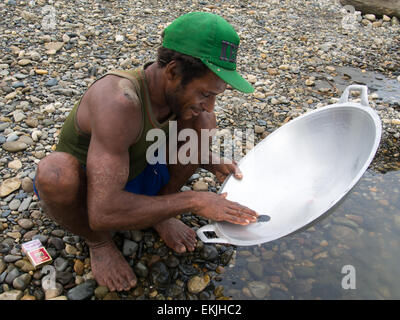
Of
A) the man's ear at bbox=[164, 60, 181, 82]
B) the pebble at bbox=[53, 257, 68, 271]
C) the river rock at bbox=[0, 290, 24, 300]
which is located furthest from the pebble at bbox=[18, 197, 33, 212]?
the man's ear at bbox=[164, 60, 181, 82]

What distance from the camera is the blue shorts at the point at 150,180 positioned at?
1833 millimetres

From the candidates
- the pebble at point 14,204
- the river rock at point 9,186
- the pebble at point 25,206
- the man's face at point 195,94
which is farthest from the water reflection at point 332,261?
the river rock at point 9,186

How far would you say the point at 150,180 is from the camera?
1915 mm

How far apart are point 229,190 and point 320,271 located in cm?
64

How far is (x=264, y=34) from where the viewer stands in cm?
490

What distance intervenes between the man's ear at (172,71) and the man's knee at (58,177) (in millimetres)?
537

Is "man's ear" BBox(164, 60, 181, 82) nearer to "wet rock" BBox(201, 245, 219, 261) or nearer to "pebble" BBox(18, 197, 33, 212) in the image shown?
"wet rock" BBox(201, 245, 219, 261)

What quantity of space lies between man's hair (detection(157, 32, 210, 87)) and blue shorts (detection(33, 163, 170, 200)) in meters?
0.53

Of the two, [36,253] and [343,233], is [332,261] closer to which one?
[343,233]

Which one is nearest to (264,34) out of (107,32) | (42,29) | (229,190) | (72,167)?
(107,32)

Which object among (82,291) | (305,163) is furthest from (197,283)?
(305,163)

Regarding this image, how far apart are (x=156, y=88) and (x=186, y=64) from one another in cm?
21
